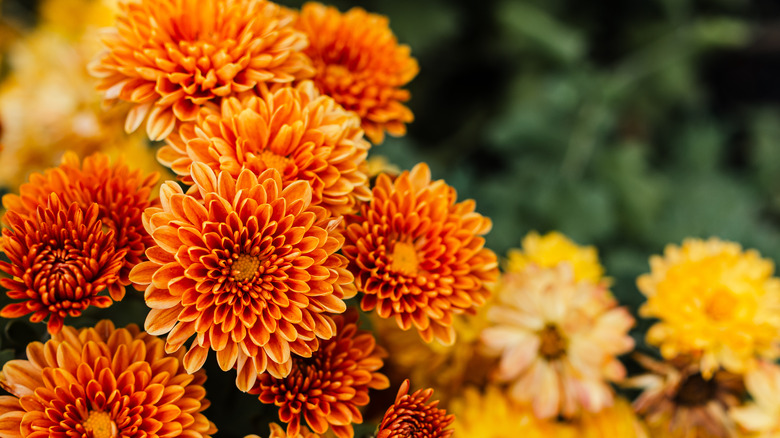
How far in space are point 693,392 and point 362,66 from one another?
1.58ft

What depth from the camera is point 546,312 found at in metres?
0.67

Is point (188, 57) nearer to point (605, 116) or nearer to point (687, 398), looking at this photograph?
point (687, 398)

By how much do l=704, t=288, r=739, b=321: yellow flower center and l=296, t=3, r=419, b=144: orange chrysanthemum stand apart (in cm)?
38

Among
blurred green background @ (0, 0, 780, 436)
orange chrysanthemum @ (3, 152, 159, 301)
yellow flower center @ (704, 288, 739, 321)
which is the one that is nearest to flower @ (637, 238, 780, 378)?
yellow flower center @ (704, 288, 739, 321)

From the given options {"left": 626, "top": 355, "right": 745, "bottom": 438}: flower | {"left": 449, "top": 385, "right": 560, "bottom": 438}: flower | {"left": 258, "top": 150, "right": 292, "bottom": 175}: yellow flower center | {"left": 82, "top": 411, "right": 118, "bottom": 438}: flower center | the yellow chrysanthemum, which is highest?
the yellow chrysanthemum

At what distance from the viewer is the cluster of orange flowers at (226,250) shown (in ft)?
1.40

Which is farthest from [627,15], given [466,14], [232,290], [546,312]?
[232,290]

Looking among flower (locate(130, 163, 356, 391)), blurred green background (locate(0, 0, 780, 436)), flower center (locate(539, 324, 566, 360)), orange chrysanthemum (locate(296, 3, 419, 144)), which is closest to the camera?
flower (locate(130, 163, 356, 391))

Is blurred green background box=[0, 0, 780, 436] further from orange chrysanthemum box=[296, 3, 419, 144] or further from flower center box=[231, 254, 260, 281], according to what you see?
flower center box=[231, 254, 260, 281]

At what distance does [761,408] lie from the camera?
643mm

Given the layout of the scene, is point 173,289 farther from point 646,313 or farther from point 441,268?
point 646,313

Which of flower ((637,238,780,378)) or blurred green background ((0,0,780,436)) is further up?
blurred green background ((0,0,780,436))

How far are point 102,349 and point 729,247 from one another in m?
0.65

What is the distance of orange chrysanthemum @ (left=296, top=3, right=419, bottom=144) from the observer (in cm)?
56
